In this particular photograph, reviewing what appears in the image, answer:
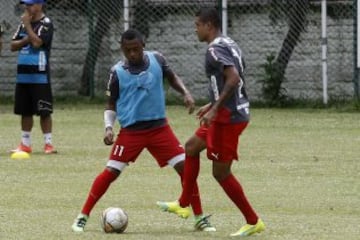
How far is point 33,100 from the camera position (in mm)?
15258

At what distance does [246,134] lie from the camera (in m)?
17.5

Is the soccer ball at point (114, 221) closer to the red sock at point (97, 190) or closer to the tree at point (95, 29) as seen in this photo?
the red sock at point (97, 190)

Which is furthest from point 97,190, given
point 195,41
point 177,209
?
point 195,41

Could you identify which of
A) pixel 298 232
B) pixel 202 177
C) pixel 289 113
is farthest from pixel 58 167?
pixel 289 113

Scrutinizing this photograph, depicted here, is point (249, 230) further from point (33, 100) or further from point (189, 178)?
point (33, 100)

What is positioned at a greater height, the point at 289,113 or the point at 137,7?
the point at 137,7

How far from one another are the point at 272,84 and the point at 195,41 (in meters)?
2.00

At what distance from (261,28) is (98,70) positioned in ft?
10.5

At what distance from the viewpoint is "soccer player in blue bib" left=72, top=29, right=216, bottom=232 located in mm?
9727

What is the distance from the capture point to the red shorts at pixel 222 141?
370 inches

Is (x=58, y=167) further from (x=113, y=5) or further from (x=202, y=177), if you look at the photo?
(x=113, y=5)

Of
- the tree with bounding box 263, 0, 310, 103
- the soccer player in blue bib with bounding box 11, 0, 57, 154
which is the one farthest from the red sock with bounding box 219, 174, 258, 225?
the tree with bounding box 263, 0, 310, 103

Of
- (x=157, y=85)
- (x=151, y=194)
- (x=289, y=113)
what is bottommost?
(x=289, y=113)

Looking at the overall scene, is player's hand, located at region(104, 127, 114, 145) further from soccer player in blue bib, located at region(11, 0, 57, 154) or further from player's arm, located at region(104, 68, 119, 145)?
soccer player in blue bib, located at region(11, 0, 57, 154)
